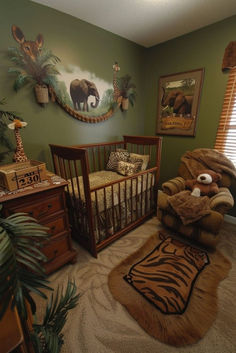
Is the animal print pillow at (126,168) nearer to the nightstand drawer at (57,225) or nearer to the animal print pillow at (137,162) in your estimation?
the animal print pillow at (137,162)

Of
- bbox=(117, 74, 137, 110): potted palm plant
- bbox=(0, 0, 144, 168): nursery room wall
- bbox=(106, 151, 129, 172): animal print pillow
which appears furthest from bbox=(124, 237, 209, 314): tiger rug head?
bbox=(117, 74, 137, 110): potted palm plant

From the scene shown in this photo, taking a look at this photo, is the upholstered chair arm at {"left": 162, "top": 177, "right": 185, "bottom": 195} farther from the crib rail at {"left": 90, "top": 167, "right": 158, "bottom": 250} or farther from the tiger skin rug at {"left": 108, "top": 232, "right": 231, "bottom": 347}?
the tiger skin rug at {"left": 108, "top": 232, "right": 231, "bottom": 347}

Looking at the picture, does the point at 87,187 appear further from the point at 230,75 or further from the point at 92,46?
the point at 230,75

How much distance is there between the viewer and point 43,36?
1.70 meters

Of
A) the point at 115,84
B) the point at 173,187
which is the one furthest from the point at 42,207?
the point at 115,84

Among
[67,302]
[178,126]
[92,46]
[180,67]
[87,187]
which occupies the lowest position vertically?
[67,302]

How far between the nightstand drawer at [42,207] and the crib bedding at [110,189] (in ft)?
0.77

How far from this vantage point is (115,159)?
243cm

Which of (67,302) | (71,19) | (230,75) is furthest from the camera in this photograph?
(230,75)

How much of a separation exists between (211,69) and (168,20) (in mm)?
815

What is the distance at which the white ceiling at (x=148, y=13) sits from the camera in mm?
1660

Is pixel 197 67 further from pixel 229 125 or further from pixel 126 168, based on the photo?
pixel 126 168

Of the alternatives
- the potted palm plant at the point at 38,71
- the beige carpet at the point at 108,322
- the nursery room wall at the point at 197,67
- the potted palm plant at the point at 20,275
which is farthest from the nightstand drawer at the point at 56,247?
the nursery room wall at the point at 197,67

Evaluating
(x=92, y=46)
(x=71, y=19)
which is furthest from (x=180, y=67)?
(x=71, y=19)
